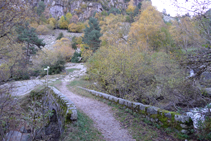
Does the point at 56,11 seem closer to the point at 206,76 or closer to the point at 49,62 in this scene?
the point at 49,62

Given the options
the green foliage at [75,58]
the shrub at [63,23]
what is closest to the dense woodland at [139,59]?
the green foliage at [75,58]

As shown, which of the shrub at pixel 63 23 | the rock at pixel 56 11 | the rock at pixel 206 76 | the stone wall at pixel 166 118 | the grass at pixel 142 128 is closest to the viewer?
the stone wall at pixel 166 118

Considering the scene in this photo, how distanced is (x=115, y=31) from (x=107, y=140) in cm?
2196

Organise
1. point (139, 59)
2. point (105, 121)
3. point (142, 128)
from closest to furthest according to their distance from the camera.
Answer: point (142, 128) < point (105, 121) < point (139, 59)

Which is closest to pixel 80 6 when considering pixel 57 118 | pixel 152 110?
pixel 57 118

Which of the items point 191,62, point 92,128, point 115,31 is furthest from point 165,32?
point 92,128

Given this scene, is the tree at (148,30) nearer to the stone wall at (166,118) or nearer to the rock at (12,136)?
the stone wall at (166,118)

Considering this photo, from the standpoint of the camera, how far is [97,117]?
6441 mm

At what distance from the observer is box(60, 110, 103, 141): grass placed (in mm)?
4345

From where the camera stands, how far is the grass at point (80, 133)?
4.35 meters

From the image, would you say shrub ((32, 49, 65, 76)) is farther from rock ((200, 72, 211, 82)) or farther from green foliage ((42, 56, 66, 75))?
rock ((200, 72, 211, 82))

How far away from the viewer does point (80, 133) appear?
4.63 m

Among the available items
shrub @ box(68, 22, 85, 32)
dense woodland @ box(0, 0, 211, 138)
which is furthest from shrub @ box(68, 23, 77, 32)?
dense woodland @ box(0, 0, 211, 138)

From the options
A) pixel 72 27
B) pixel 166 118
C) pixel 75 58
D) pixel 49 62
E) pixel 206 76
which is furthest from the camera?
pixel 72 27
